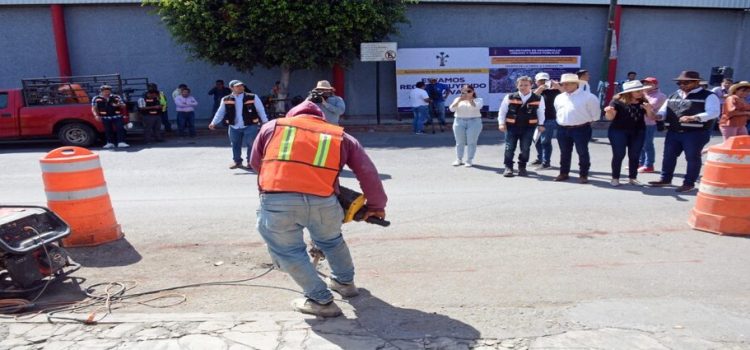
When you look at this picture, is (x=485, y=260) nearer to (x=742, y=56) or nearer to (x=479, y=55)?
(x=479, y=55)

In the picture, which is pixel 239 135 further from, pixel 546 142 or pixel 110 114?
pixel 546 142

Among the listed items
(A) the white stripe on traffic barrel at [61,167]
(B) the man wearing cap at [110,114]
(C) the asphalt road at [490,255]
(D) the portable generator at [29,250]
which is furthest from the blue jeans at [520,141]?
(B) the man wearing cap at [110,114]

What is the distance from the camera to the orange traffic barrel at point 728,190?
5801 mm

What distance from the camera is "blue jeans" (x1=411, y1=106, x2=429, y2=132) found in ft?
52.5

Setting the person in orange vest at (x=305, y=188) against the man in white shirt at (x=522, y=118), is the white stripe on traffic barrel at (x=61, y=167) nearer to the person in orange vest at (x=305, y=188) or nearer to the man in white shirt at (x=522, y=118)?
the person in orange vest at (x=305, y=188)

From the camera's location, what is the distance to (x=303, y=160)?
3.73 meters

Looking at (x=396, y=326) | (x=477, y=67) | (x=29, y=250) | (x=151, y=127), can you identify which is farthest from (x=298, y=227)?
(x=477, y=67)

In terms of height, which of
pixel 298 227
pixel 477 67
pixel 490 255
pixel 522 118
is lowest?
pixel 490 255

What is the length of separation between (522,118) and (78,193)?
21.2 ft

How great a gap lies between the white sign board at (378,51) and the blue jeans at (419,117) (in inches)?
66.2

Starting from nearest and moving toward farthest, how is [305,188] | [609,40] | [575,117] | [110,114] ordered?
[305,188], [575,117], [110,114], [609,40]

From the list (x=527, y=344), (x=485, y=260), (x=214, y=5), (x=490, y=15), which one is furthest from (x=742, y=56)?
(x=527, y=344)

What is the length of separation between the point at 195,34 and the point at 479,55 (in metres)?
8.71

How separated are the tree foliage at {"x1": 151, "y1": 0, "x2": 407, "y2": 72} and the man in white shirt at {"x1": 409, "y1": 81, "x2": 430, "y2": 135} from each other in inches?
78.1
